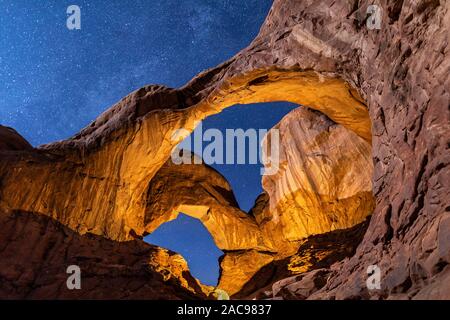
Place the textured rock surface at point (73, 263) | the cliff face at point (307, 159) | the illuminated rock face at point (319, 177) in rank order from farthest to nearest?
the illuminated rock face at point (319, 177) < the textured rock surface at point (73, 263) < the cliff face at point (307, 159)

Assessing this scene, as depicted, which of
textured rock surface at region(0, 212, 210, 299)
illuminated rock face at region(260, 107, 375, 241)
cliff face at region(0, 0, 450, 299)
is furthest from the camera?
illuminated rock face at region(260, 107, 375, 241)

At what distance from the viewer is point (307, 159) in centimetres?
1878

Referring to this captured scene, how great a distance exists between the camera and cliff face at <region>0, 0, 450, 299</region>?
6641mm

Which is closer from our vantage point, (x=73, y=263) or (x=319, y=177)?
(x=73, y=263)

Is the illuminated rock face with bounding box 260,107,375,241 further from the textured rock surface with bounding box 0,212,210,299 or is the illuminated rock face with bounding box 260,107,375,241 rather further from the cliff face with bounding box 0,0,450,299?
the textured rock surface with bounding box 0,212,210,299

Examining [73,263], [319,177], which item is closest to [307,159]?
[319,177]

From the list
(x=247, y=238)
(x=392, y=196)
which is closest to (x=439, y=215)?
(x=392, y=196)

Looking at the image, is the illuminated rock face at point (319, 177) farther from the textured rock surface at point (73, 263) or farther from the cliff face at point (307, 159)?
the textured rock surface at point (73, 263)

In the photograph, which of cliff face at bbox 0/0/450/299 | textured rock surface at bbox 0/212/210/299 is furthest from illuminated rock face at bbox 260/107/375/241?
textured rock surface at bbox 0/212/210/299

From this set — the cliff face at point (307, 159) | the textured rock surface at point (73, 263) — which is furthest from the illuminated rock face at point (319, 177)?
the textured rock surface at point (73, 263)

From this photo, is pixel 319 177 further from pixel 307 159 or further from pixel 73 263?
pixel 73 263

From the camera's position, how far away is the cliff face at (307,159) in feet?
21.8

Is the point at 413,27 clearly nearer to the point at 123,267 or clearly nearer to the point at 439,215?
the point at 439,215

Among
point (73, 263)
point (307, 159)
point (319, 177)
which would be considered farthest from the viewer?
point (307, 159)
